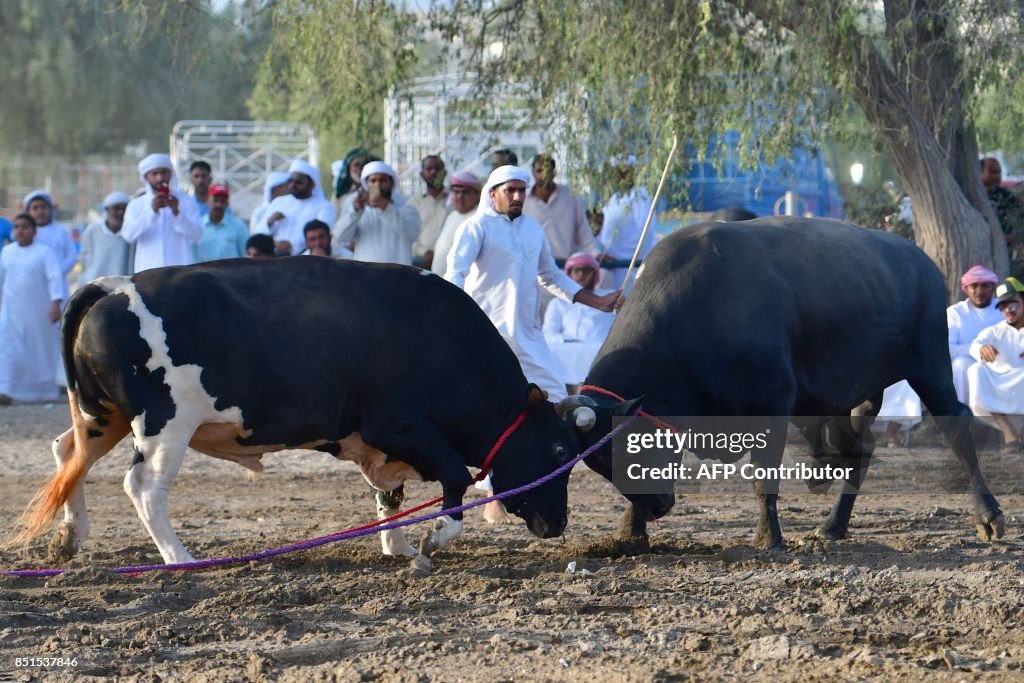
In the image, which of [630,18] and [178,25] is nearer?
[630,18]

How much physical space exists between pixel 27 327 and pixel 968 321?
850 centimetres

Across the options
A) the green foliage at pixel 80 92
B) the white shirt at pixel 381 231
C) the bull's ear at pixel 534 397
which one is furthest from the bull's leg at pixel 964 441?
the green foliage at pixel 80 92

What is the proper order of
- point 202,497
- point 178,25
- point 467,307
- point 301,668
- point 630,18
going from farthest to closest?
1. point 178,25
2. point 630,18
3. point 202,497
4. point 467,307
5. point 301,668

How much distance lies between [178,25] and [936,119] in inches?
216

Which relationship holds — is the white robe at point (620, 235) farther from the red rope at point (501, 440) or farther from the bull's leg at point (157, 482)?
the bull's leg at point (157, 482)

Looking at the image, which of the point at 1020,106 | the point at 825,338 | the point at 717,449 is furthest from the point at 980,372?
the point at 717,449

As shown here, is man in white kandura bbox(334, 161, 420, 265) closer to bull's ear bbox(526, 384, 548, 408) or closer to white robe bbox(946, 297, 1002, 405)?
white robe bbox(946, 297, 1002, 405)

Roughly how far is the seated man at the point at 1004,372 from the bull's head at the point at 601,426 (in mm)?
4254

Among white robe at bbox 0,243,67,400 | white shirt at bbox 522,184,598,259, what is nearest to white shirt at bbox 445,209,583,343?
white shirt at bbox 522,184,598,259

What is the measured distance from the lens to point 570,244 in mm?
11680

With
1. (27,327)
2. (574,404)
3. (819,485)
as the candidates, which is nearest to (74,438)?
(574,404)

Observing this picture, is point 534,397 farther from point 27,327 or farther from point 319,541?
point 27,327

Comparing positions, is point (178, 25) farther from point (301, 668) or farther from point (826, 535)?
point (301, 668)

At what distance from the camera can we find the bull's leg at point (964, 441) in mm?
7121
